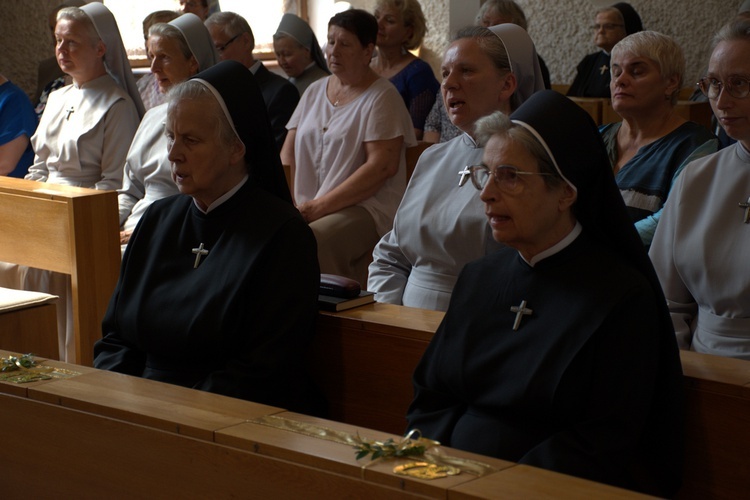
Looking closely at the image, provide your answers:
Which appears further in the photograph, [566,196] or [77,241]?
[77,241]

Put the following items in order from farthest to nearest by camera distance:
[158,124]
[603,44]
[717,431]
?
[603,44] < [158,124] < [717,431]

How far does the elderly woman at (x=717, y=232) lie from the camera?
2977 millimetres

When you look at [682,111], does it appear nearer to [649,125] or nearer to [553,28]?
[649,125]

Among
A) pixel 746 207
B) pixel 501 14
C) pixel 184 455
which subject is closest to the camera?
pixel 184 455

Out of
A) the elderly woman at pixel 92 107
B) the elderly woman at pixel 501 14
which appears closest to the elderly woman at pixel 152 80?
the elderly woman at pixel 92 107

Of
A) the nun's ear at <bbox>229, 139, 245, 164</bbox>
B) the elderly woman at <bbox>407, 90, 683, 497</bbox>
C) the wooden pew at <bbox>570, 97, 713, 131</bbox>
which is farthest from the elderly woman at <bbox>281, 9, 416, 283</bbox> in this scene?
the elderly woman at <bbox>407, 90, 683, 497</bbox>

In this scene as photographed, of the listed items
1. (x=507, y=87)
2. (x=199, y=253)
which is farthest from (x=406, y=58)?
(x=199, y=253)

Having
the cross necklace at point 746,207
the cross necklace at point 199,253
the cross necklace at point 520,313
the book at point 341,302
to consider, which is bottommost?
the book at point 341,302

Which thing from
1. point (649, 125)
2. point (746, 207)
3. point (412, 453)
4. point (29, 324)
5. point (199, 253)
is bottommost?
point (29, 324)

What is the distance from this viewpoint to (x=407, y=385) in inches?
119

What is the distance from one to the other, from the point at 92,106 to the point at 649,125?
130 inches

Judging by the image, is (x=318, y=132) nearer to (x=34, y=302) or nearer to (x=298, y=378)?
(x=34, y=302)

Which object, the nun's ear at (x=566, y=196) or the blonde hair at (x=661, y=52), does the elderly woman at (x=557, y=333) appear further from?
the blonde hair at (x=661, y=52)

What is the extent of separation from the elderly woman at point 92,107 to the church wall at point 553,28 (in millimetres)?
2172
